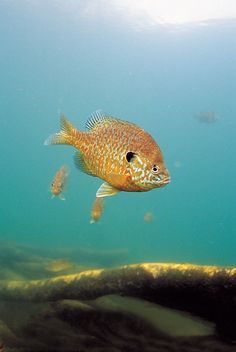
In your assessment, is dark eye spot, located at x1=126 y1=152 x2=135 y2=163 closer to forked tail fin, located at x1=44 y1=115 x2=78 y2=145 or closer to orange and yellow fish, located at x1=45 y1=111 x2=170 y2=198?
orange and yellow fish, located at x1=45 y1=111 x2=170 y2=198

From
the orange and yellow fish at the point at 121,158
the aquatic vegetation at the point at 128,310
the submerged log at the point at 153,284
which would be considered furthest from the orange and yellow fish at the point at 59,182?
the orange and yellow fish at the point at 121,158

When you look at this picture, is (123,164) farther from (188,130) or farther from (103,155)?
(188,130)

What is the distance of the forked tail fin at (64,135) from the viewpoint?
8.54 ft

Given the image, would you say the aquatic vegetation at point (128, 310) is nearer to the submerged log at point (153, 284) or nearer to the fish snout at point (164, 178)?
the submerged log at point (153, 284)

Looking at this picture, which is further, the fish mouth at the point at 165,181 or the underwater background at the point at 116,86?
the underwater background at the point at 116,86

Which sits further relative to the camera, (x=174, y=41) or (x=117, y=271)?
(x=174, y=41)

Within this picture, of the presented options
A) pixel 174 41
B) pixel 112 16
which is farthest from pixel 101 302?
pixel 174 41

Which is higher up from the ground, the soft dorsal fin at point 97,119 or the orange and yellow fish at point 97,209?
the orange and yellow fish at point 97,209

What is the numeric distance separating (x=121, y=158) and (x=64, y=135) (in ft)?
1.83

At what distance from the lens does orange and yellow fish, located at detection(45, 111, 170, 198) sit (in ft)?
7.44

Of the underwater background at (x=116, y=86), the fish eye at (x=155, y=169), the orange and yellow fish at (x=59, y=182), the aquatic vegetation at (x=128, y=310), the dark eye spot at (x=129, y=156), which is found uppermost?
the underwater background at (x=116, y=86)

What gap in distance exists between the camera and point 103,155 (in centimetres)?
237

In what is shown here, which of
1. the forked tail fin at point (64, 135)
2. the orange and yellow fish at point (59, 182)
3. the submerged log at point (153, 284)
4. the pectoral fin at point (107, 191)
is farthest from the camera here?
the orange and yellow fish at point (59, 182)

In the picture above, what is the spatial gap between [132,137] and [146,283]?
66.5 inches
